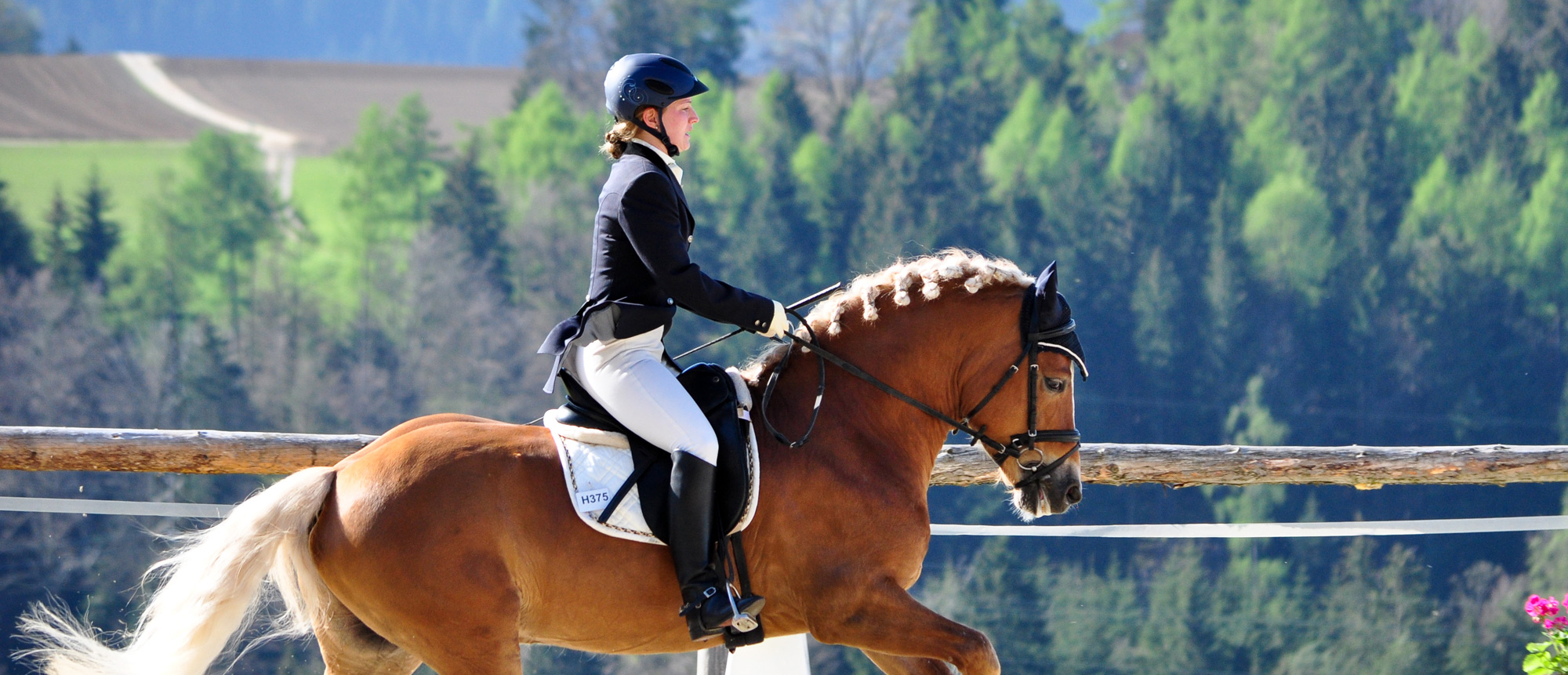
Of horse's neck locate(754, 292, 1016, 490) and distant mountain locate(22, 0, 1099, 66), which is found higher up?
distant mountain locate(22, 0, 1099, 66)

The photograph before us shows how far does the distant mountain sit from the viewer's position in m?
96.6

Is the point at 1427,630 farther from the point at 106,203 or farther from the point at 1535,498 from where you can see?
the point at 106,203

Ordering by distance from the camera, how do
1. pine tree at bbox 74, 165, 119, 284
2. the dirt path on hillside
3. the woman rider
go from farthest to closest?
the dirt path on hillside, pine tree at bbox 74, 165, 119, 284, the woman rider

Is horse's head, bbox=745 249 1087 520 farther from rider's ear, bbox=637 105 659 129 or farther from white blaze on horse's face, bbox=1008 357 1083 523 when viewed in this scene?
rider's ear, bbox=637 105 659 129

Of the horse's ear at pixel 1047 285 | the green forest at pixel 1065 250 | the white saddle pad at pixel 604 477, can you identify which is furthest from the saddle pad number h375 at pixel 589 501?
the green forest at pixel 1065 250

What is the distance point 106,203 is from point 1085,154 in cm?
4616

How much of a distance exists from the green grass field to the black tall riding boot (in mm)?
61685

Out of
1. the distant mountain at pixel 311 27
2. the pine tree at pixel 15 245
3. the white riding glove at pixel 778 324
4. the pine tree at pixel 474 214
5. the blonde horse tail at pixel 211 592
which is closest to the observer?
the blonde horse tail at pixel 211 592

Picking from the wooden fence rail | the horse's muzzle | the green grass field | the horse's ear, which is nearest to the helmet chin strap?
the horse's ear

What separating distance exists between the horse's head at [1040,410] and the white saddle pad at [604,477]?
2.49ft

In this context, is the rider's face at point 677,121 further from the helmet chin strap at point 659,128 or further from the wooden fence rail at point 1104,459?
the wooden fence rail at point 1104,459

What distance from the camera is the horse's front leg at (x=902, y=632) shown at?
Result: 3170 mm

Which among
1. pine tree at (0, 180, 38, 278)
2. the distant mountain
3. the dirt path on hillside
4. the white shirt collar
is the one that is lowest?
the white shirt collar

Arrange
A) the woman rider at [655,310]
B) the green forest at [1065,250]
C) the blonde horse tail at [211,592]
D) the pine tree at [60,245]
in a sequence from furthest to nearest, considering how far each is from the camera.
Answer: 1. the pine tree at [60,245]
2. the green forest at [1065,250]
3. the woman rider at [655,310]
4. the blonde horse tail at [211,592]
